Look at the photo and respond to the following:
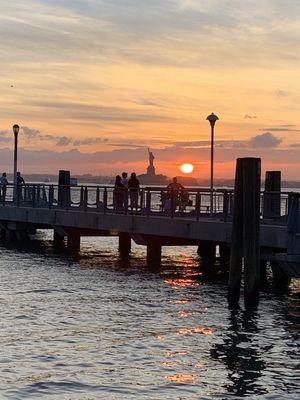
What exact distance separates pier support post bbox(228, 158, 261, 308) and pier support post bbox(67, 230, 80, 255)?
16326mm

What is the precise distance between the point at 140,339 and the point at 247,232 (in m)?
5.00

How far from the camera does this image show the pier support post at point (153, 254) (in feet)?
112

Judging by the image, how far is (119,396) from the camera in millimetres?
15297

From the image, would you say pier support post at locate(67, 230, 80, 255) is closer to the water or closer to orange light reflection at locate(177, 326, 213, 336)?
the water

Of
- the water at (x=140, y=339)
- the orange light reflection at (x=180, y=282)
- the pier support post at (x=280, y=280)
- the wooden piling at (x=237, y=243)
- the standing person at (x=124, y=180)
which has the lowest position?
the water at (x=140, y=339)

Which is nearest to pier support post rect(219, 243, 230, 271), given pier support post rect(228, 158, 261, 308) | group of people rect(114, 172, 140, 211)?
group of people rect(114, 172, 140, 211)

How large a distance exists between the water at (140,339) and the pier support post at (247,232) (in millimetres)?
566

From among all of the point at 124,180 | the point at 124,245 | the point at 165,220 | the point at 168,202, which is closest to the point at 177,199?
the point at 168,202

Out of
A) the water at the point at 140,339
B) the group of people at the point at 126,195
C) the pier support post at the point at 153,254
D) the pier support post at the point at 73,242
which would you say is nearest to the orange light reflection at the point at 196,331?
the water at the point at 140,339

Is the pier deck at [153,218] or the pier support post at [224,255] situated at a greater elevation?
the pier deck at [153,218]

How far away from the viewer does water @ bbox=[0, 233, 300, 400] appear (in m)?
15.9

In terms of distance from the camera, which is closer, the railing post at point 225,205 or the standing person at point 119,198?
the railing post at point 225,205

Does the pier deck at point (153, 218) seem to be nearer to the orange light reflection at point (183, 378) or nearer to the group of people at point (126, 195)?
the group of people at point (126, 195)

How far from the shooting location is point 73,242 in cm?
4078
